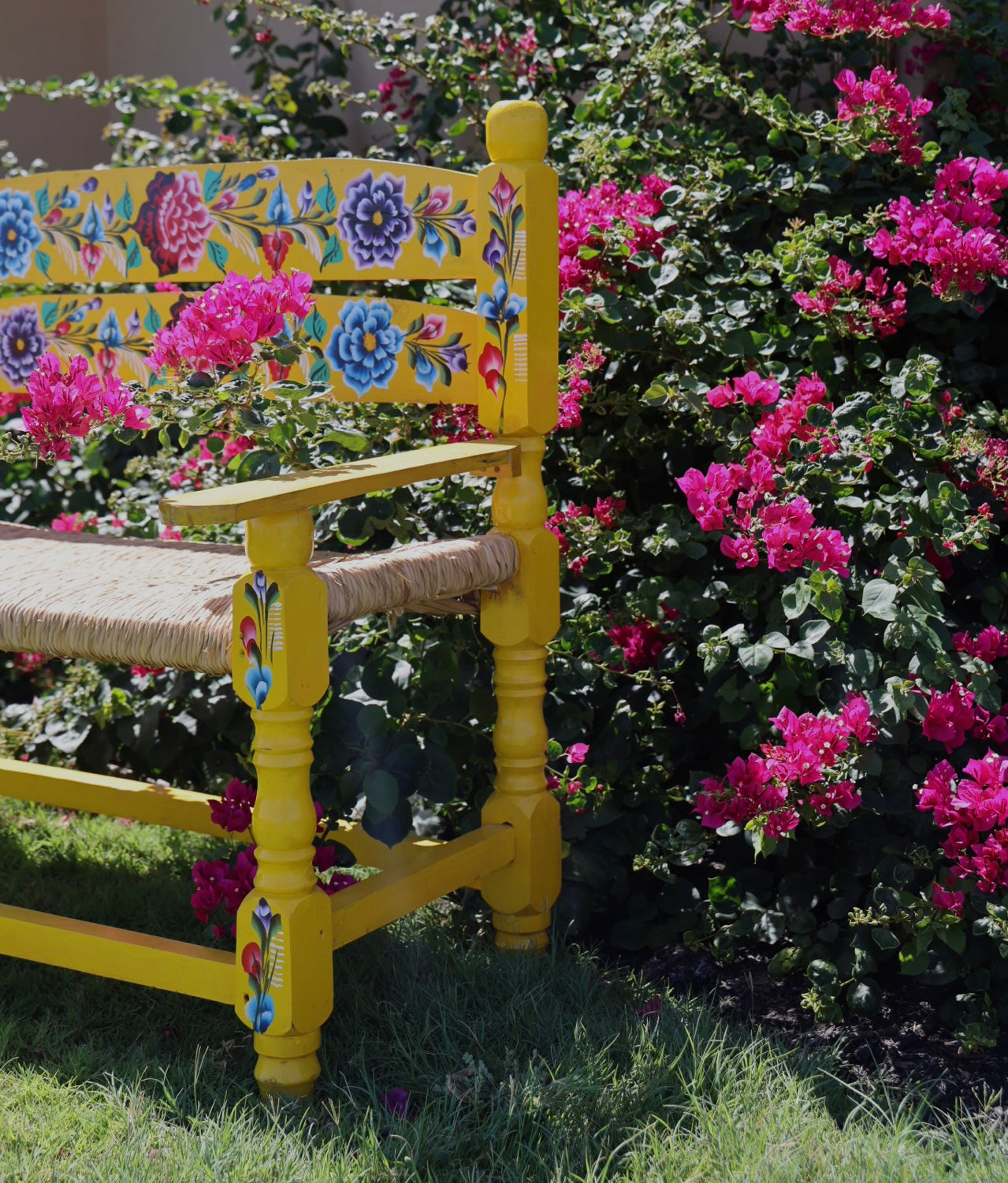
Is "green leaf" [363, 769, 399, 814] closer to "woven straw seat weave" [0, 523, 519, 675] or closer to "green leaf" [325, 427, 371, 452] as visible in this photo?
"woven straw seat weave" [0, 523, 519, 675]

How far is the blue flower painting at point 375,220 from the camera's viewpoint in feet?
6.30

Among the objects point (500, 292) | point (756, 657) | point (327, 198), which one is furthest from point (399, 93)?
point (756, 657)

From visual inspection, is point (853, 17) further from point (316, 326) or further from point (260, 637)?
point (260, 637)

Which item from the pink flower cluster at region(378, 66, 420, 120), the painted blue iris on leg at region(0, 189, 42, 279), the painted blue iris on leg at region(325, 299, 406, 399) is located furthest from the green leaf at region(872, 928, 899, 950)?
the pink flower cluster at region(378, 66, 420, 120)

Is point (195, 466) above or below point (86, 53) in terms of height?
below

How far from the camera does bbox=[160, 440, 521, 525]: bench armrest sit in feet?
4.42

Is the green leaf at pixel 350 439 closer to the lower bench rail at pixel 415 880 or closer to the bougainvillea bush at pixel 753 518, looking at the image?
the bougainvillea bush at pixel 753 518

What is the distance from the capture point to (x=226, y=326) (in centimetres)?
156

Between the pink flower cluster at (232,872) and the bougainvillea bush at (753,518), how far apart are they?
0.31ft

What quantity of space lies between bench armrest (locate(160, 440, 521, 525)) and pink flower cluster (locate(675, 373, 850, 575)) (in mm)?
269

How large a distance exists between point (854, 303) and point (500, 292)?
485 mm

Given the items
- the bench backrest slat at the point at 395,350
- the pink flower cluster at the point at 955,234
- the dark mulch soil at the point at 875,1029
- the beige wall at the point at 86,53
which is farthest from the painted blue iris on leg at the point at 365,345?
the beige wall at the point at 86,53

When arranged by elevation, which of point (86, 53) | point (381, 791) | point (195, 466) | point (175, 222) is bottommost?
point (381, 791)

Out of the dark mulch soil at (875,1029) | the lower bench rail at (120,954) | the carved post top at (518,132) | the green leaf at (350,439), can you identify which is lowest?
the dark mulch soil at (875,1029)
